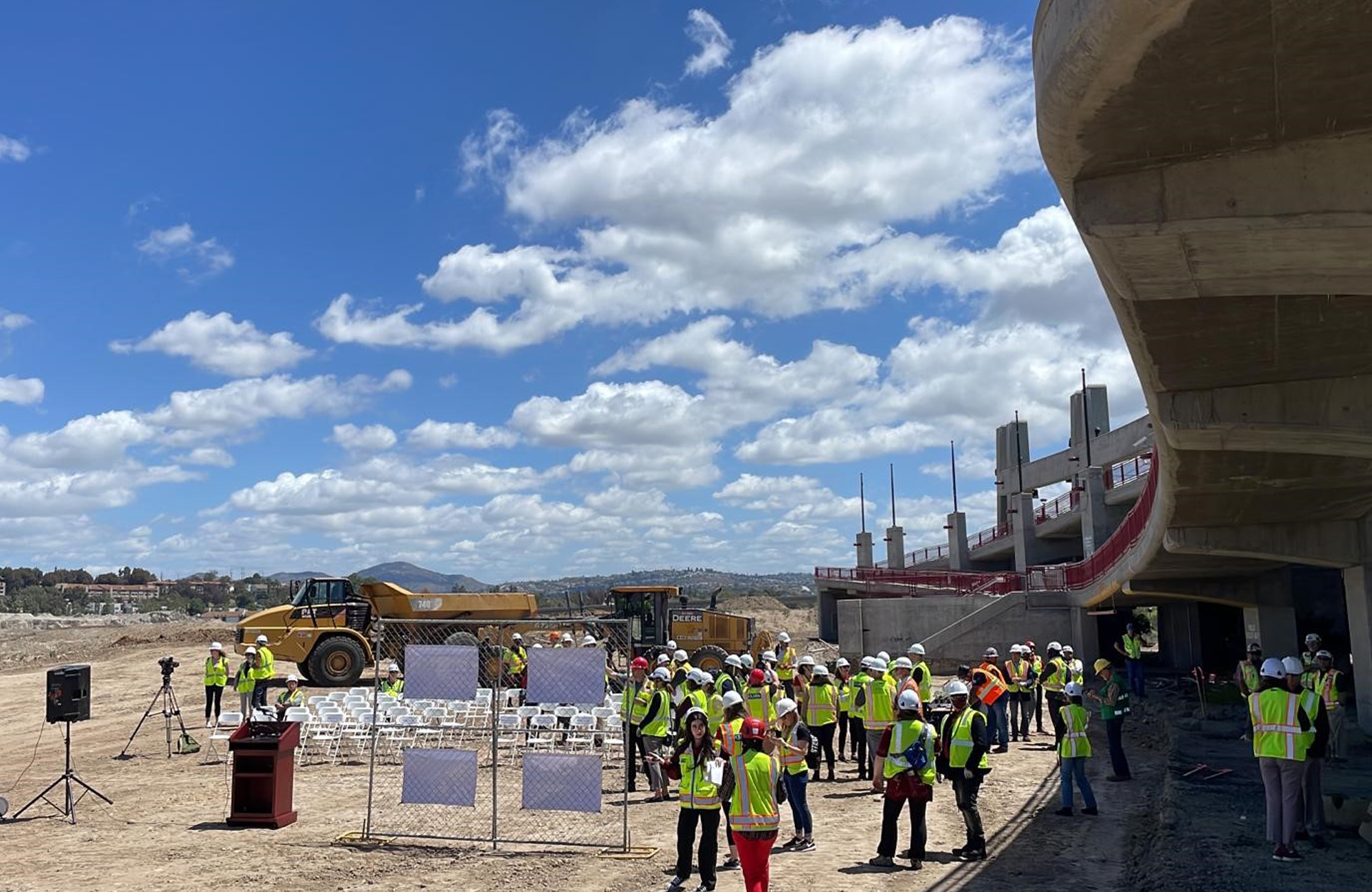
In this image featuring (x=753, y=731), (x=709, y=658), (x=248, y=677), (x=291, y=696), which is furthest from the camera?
(x=709, y=658)

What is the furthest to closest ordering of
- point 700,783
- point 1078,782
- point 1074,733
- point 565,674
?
point 1078,782 < point 1074,733 < point 565,674 < point 700,783

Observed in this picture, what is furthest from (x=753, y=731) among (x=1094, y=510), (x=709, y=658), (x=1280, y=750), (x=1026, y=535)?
(x=1026, y=535)

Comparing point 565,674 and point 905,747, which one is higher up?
point 565,674

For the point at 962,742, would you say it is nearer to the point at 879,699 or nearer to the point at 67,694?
the point at 879,699

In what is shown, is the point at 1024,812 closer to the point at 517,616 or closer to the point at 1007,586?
the point at 517,616

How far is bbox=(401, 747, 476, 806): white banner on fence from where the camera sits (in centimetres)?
1052

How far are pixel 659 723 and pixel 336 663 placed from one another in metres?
15.4

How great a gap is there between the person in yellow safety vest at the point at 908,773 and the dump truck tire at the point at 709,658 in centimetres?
1504

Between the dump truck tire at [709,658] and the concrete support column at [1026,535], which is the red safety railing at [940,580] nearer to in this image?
the concrete support column at [1026,535]

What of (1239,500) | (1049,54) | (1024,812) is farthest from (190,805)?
(1239,500)

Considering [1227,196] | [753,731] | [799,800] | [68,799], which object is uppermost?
[1227,196]

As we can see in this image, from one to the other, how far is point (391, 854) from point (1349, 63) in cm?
996

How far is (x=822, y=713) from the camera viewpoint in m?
14.3

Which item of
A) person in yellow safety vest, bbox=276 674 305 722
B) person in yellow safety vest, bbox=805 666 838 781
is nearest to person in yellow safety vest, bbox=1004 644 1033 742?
person in yellow safety vest, bbox=805 666 838 781
